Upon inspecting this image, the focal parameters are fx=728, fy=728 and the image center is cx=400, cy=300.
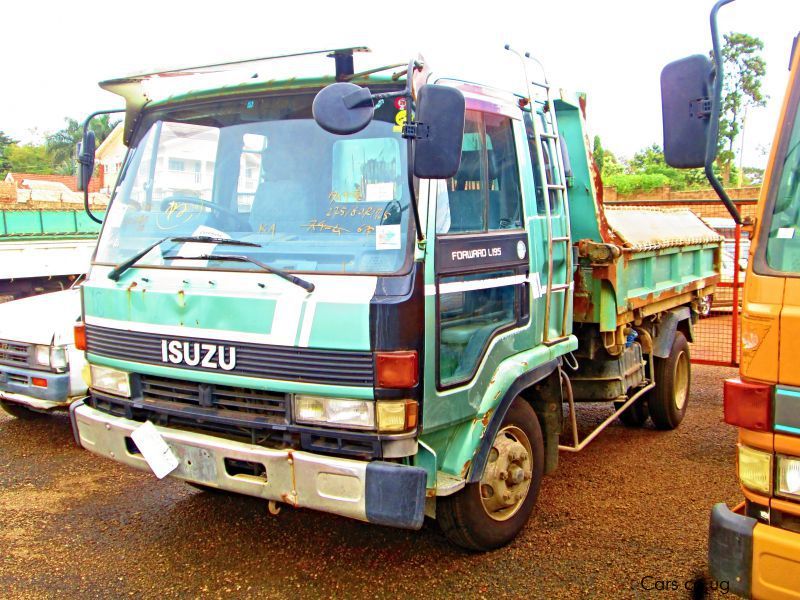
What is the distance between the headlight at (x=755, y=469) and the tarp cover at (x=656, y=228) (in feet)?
8.25

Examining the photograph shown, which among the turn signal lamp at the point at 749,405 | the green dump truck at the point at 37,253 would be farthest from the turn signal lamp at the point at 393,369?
the green dump truck at the point at 37,253

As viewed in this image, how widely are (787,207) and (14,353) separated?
5599 mm

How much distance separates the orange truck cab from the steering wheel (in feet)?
7.66

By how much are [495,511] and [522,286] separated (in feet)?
4.00

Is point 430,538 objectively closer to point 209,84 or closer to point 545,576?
point 545,576

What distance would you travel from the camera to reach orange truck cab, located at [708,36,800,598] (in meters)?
2.50

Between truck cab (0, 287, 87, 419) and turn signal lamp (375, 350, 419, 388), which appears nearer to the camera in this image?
turn signal lamp (375, 350, 419, 388)

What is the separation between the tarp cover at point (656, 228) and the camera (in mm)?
5293

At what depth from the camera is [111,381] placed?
385cm

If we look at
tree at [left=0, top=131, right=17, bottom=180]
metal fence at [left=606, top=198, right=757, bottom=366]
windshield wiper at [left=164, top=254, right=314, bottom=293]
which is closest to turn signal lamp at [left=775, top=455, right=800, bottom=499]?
windshield wiper at [left=164, top=254, right=314, bottom=293]

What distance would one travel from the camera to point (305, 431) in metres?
3.26

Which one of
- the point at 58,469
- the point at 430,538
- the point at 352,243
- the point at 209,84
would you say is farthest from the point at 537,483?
the point at 58,469

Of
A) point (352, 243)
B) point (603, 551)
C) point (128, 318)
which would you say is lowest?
point (603, 551)

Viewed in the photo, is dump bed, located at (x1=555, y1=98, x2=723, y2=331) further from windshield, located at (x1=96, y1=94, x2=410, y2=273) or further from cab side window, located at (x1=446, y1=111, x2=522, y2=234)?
windshield, located at (x1=96, y1=94, x2=410, y2=273)
